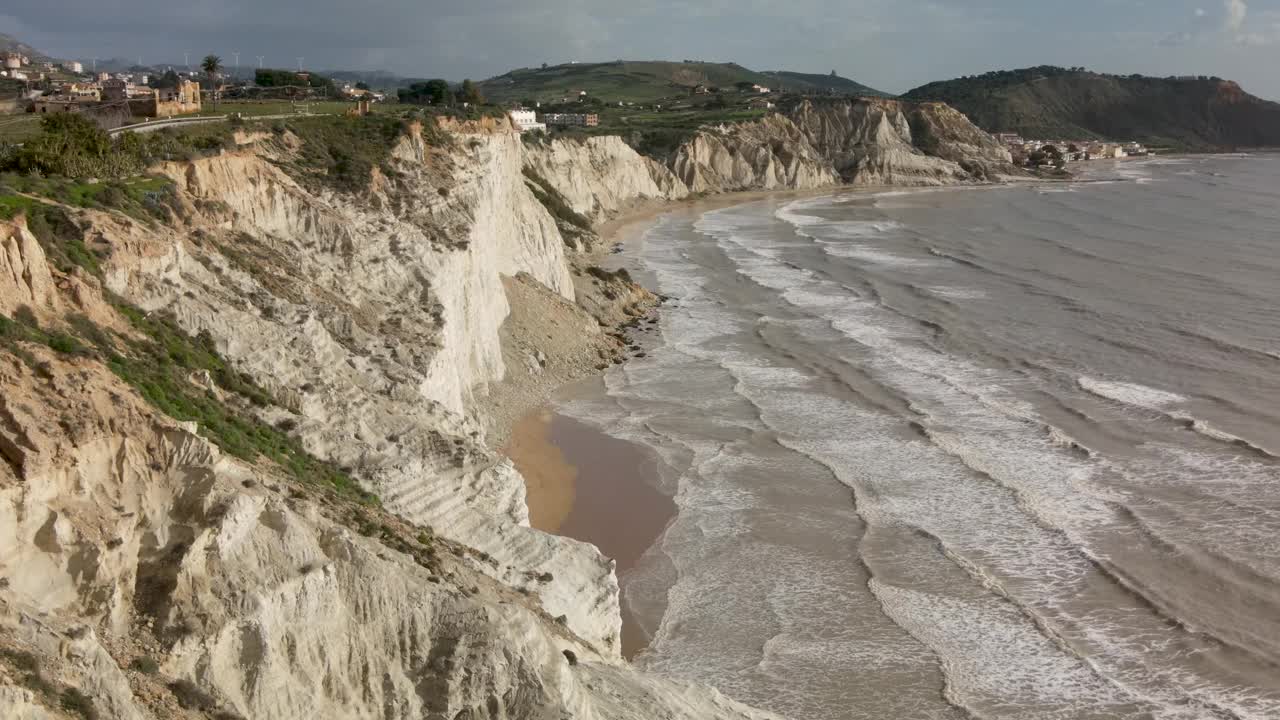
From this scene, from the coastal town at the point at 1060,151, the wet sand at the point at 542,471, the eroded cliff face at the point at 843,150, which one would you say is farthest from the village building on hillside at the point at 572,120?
the wet sand at the point at 542,471

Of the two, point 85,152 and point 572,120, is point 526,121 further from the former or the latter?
point 85,152

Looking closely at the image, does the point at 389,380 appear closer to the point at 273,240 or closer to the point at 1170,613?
the point at 273,240

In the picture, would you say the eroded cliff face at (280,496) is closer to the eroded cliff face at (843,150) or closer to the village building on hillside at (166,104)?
the village building on hillside at (166,104)

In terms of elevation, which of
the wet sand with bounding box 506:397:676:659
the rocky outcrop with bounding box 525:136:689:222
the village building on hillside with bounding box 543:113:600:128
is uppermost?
the village building on hillside with bounding box 543:113:600:128

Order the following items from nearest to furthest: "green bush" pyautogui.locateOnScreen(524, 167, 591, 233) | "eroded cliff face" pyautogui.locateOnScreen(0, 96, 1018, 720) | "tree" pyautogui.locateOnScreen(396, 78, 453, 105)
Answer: "eroded cliff face" pyautogui.locateOnScreen(0, 96, 1018, 720)
"green bush" pyautogui.locateOnScreen(524, 167, 591, 233)
"tree" pyautogui.locateOnScreen(396, 78, 453, 105)

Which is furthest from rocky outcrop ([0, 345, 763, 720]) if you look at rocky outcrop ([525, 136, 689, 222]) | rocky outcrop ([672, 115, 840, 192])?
rocky outcrop ([672, 115, 840, 192])

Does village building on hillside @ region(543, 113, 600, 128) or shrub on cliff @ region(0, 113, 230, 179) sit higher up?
village building on hillside @ region(543, 113, 600, 128)

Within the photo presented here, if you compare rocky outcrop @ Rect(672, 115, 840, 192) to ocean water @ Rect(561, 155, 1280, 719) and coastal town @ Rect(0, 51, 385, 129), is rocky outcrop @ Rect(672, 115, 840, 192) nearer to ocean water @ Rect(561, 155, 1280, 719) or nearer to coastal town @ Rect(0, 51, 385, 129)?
coastal town @ Rect(0, 51, 385, 129)
